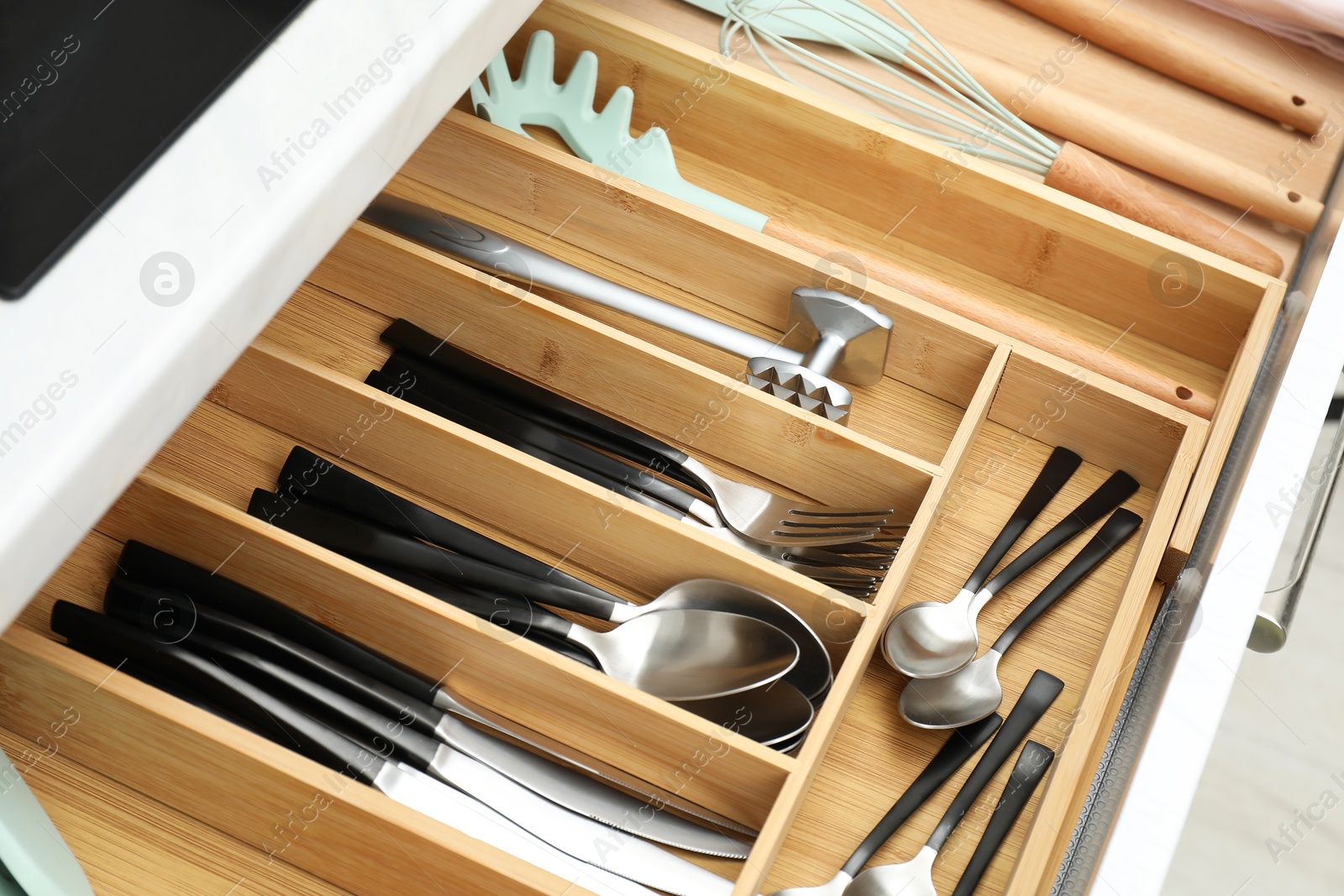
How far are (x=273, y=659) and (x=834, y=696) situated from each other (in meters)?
0.36

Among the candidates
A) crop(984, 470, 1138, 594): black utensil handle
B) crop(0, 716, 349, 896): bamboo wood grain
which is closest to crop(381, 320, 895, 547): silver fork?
crop(984, 470, 1138, 594): black utensil handle

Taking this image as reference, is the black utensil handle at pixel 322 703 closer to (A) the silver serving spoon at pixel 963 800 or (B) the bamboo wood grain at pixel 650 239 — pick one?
(A) the silver serving spoon at pixel 963 800

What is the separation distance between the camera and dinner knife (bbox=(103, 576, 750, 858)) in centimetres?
67

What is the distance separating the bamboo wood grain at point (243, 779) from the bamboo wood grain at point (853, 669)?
12cm

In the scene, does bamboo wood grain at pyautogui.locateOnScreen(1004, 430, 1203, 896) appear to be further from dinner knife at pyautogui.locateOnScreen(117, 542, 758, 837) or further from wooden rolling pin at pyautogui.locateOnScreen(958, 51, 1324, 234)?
wooden rolling pin at pyautogui.locateOnScreen(958, 51, 1324, 234)

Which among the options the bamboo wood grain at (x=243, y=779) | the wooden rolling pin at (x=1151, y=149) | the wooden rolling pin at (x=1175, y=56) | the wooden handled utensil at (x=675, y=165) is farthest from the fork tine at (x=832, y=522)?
the wooden rolling pin at (x=1175, y=56)

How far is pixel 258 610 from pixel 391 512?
0.11m

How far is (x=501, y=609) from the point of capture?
2.36ft

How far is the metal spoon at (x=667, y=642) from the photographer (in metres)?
0.71


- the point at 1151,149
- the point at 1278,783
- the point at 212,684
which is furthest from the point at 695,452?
the point at 1278,783

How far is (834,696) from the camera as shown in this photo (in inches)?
25.3

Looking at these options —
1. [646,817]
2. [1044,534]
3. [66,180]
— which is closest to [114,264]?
[66,180]

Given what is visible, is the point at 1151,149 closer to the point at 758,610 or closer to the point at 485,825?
the point at 758,610

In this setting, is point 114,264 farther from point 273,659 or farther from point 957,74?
point 957,74
